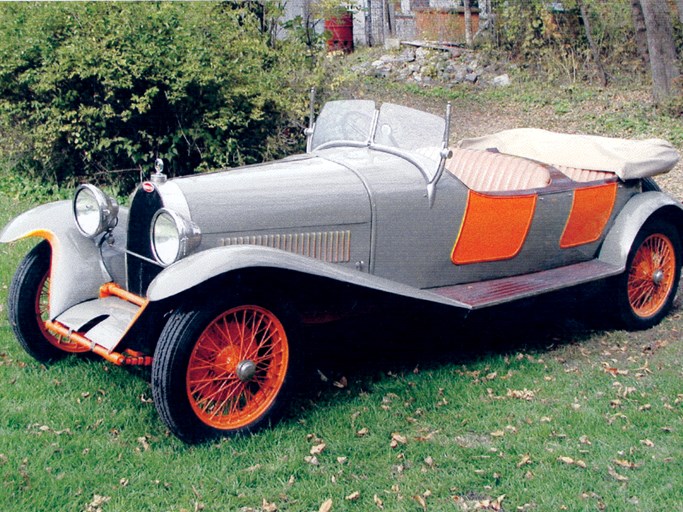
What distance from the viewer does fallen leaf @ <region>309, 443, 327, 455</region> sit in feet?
12.7

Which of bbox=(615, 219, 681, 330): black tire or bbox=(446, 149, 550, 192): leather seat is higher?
bbox=(446, 149, 550, 192): leather seat

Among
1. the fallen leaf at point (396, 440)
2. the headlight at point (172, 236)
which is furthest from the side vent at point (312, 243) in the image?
the fallen leaf at point (396, 440)

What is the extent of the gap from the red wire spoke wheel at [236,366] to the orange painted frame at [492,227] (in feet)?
4.60

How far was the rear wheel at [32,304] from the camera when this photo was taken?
4.62 m

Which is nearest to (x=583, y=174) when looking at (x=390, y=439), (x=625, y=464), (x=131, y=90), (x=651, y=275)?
(x=651, y=275)

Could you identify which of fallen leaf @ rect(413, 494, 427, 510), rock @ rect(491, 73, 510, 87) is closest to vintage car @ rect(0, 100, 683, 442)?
fallen leaf @ rect(413, 494, 427, 510)

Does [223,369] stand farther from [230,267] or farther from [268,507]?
[268,507]

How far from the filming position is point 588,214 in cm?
547

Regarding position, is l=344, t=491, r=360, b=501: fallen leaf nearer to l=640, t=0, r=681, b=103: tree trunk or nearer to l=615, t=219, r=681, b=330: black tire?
l=615, t=219, r=681, b=330: black tire

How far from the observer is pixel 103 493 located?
138 inches

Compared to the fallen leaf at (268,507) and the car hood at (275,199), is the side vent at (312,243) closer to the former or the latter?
the car hood at (275,199)

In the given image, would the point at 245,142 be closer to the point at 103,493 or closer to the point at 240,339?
the point at 240,339

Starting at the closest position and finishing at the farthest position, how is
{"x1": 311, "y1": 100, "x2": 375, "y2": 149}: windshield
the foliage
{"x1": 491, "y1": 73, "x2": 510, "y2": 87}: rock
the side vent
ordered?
the side vent < {"x1": 311, "y1": 100, "x2": 375, "y2": 149}: windshield < the foliage < {"x1": 491, "y1": 73, "x2": 510, "y2": 87}: rock

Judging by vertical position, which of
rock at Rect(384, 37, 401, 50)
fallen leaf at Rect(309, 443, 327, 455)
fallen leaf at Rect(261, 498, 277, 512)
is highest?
rock at Rect(384, 37, 401, 50)
